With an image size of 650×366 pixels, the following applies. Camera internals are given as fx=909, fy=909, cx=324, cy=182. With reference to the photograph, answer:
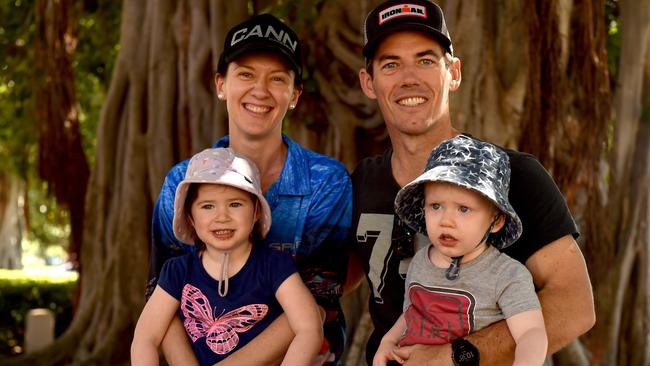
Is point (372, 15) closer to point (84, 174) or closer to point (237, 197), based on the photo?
point (237, 197)

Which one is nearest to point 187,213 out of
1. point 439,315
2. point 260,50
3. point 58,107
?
point 260,50

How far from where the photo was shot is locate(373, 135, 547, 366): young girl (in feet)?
7.06

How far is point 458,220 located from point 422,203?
0.60ft

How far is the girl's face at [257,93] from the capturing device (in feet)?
9.07

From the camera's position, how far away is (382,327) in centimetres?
261

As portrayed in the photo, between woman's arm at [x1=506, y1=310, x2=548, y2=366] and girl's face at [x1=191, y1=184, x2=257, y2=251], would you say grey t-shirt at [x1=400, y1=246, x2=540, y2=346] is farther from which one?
girl's face at [x1=191, y1=184, x2=257, y2=251]

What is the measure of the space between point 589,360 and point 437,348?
3705mm

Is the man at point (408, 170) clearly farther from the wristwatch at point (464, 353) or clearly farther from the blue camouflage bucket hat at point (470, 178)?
the wristwatch at point (464, 353)

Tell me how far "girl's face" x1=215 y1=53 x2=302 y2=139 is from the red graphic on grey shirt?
784 mm

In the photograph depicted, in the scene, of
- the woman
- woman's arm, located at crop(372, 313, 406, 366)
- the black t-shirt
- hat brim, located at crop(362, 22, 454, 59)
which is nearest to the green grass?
the woman

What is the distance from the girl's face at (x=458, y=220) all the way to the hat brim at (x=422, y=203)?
0.11 ft

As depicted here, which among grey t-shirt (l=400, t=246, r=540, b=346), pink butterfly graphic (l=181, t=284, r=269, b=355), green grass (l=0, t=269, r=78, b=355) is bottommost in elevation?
green grass (l=0, t=269, r=78, b=355)

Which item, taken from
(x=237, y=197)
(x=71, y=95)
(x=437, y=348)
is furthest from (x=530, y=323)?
(x=71, y=95)

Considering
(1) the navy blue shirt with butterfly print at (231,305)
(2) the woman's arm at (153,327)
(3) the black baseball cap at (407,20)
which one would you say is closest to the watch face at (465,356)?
(1) the navy blue shirt with butterfly print at (231,305)
